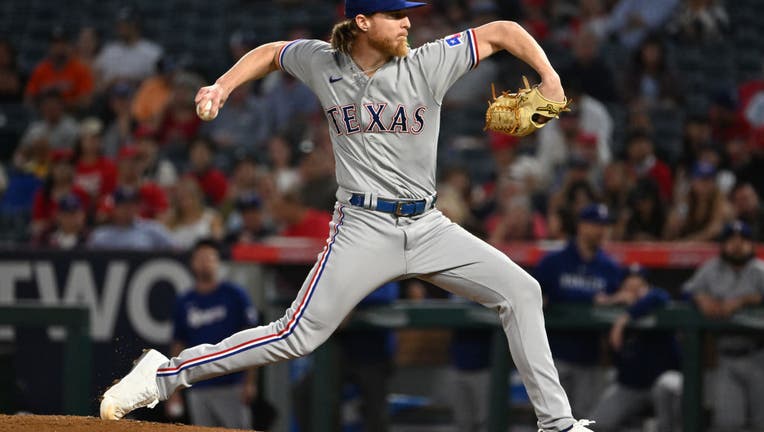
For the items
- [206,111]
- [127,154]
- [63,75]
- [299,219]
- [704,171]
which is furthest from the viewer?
[63,75]

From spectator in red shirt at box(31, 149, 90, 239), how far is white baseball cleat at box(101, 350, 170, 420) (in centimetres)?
556

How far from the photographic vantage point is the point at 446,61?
13.5 ft

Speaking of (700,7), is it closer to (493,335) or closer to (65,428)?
(493,335)

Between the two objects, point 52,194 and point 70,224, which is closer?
point 70,224

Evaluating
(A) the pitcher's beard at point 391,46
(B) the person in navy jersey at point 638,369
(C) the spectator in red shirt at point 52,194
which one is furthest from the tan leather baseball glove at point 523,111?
(C) the spectator in red shirt at point 52,194

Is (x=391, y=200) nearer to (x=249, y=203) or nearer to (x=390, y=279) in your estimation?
(x=390, y=279)

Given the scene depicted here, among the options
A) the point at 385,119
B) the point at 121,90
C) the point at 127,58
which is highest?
the point at 127,58

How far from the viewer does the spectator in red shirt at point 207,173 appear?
32.8 feet

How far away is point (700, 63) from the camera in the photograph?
1090 cm

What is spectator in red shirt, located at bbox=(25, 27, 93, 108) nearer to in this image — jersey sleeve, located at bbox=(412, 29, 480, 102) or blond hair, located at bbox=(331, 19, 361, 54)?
blond hair, located at bbox=(331, 19, 361, 54)

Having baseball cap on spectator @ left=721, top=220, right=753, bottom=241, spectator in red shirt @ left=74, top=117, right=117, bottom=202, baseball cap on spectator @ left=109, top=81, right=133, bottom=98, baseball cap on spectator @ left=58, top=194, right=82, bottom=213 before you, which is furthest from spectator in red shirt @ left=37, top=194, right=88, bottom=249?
baseball cap on spectator @ left=721, top=220, right=753, bottom=241

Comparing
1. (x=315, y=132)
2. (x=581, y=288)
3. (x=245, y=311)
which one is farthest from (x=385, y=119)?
(x=315, y=132)

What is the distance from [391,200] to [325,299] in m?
0.40

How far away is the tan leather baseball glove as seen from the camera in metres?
4.06
